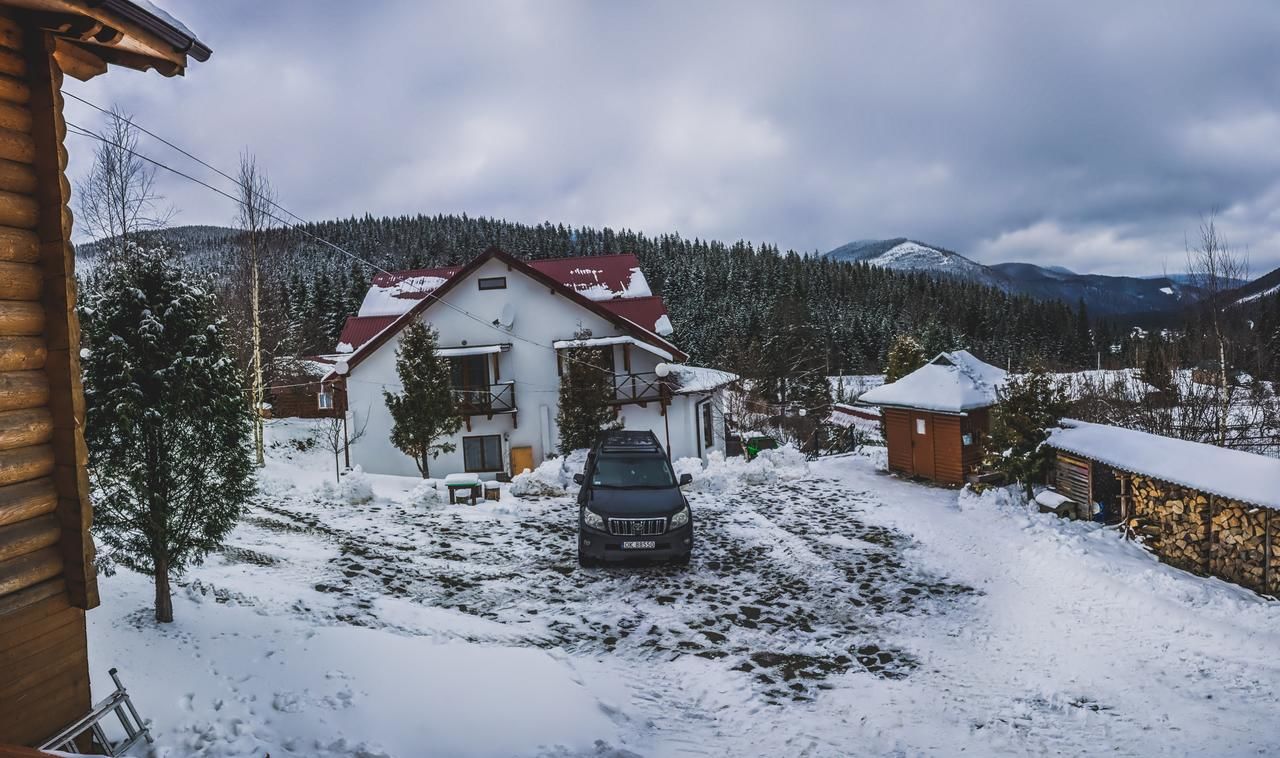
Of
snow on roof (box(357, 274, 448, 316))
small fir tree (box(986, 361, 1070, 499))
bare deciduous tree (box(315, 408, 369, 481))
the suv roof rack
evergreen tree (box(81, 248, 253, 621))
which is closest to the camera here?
evergreen tree (box(81, 248, 253, 621))

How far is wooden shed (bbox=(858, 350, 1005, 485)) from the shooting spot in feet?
53.1

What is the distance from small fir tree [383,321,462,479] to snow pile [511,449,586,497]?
3478 millimetres

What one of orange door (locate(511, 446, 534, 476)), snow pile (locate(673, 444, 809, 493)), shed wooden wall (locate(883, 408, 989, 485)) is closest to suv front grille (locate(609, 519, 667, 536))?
snow pile (locate(673, 444, 809, 493))

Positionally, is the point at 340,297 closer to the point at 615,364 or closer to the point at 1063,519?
the point at 615,364

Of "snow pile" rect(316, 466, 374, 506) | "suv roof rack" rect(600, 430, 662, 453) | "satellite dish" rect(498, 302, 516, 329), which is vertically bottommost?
"snow pile" rect(316, 466, 374, 506)

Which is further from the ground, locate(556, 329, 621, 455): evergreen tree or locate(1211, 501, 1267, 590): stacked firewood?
locate(556, 329, 621, 455): evergreen tree

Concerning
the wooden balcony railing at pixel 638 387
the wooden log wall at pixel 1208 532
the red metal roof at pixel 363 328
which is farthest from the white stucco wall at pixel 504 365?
the wooden log wall at pixel 1208 532

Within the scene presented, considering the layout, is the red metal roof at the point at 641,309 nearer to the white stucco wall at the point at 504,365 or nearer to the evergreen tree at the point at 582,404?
the white stucco wall at the point at 504,365

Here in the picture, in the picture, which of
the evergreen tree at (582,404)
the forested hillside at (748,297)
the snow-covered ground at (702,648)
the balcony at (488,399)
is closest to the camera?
the snow-covered ground at (702,648)

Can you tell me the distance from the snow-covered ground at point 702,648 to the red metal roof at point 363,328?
588 inches

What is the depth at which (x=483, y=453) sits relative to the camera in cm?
2222

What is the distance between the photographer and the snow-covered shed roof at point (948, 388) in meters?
16.1

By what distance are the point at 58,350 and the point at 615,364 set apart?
1906cm

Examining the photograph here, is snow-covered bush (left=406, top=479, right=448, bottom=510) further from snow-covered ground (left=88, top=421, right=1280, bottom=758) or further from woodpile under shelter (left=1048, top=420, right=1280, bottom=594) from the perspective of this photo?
woodpile under shelter (left=1048, top=420, right=1280, bottom=594)
